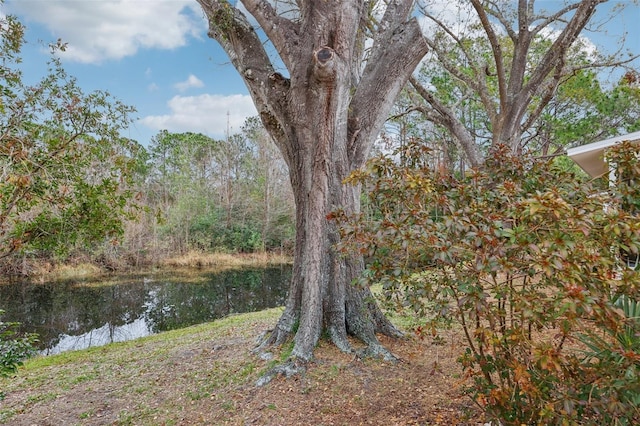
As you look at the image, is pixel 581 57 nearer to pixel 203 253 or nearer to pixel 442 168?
pixel 442 168

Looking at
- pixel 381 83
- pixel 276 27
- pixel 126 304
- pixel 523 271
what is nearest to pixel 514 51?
pixel 381 83

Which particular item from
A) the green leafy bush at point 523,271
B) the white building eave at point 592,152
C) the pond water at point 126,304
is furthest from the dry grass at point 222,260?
the green leafy bush at point 523,271

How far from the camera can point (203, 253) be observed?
18141 millimetres

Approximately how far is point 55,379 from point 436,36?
10.9 m

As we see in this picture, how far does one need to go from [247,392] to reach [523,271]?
2.51 meters

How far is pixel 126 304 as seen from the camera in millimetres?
11484

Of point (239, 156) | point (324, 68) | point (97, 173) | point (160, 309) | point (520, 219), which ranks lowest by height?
point (160, 309)

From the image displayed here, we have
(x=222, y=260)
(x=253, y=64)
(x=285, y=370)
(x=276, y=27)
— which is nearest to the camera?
(x=285, y=370)

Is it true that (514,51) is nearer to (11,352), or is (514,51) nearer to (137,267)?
(11,352)

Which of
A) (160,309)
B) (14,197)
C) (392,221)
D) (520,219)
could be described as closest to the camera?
(520,219)

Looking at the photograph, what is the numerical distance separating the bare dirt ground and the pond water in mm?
4734

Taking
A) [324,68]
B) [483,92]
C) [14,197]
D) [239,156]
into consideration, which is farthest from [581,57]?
[239,156]

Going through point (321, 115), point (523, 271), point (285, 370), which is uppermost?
point (321, 115)

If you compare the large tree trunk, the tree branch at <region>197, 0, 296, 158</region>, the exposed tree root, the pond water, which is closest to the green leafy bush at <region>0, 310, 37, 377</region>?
the exposed tree root
